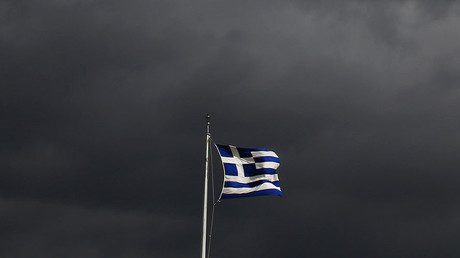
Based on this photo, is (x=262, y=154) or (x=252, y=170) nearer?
(x=252, y=170)

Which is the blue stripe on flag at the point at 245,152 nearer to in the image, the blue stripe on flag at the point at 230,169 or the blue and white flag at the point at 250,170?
the blue and white flag at the point at 250,170

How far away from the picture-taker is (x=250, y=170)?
238ft

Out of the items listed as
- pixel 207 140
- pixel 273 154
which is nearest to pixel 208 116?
pixel 207 140

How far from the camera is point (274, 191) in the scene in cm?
7238

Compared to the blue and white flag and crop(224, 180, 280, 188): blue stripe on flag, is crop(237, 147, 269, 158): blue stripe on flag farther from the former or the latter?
crop(224, 180, 280, 188): blue stripe on flag

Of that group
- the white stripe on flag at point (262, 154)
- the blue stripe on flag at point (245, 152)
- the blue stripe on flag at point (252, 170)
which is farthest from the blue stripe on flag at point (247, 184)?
the blue stripe on flag at point (245, 152)

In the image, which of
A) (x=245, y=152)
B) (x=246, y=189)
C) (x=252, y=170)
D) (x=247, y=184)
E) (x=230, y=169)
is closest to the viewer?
(x=230, y=169)

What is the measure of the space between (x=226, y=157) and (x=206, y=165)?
3.24 m

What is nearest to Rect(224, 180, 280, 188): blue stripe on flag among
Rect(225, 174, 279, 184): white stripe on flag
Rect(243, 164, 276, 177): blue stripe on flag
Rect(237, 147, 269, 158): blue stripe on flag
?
Rect(225, 174, 279, 184): white stripe on flag

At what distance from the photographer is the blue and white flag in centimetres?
7138

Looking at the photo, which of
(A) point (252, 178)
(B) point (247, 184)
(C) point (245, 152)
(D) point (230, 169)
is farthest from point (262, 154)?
(D) point (230, 169)

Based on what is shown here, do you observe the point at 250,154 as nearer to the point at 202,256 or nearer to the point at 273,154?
the point at 273,154

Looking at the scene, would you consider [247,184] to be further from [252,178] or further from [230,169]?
[230,169]

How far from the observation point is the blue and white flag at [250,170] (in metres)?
71.4
